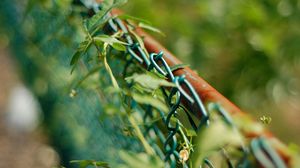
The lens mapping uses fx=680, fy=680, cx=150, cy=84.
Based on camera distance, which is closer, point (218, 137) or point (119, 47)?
point (218, 137)

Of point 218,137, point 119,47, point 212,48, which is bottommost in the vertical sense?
point 212,48

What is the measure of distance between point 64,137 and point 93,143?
544mm

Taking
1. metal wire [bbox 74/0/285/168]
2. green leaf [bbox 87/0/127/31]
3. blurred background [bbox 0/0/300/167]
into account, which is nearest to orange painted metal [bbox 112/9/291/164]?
metal wire [bbox 74/0/285/168]

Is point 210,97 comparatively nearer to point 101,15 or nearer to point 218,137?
point 218,137

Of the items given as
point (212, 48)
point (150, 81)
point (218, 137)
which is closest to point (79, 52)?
point (150, 81)

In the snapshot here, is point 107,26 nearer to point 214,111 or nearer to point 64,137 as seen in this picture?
point 214,111

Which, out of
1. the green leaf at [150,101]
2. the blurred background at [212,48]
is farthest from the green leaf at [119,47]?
the blurred background at [212,48]

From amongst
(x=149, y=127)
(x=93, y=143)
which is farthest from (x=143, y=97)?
(x=93, y=143)

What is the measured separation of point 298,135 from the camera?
3957 mm

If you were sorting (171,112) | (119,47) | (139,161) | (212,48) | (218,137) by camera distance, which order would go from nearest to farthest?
(218,137) < (139,161) < (171,112) < (119,47) < (212,48)

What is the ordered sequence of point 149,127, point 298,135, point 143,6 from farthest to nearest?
point 298,135 → point 143,6 → point 149,127

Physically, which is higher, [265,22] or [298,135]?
[265,22]

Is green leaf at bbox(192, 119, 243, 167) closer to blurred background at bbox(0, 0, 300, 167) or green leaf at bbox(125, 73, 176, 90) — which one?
green leaf at bbox(125, 73, 176, 90)

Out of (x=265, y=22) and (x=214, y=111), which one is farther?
(x=265, y=22)
